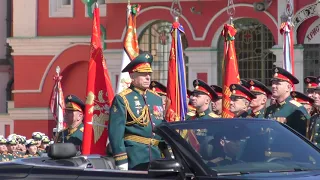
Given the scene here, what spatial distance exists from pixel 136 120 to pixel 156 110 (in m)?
0.34

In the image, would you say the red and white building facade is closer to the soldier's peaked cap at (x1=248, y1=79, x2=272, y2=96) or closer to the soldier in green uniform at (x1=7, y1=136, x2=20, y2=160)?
the soldier in green uniform at (x1=7, y1=136, x2=20, y2=160)

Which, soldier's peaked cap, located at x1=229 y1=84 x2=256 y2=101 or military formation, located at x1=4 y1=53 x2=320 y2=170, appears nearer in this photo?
military formation, located at x1=4 y1=53 x2=320 y2=170

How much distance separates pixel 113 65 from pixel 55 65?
2157 mm

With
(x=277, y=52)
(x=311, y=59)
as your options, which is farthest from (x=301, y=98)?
(x=311, y=59)

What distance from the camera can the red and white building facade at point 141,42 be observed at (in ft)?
83.3

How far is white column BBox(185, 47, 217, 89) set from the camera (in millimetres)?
26156

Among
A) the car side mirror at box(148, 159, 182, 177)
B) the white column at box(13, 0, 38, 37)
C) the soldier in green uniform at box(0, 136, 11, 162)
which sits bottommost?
the soldier in green uniform at box(0, 136, 11, 162)

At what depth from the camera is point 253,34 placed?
85.3ft

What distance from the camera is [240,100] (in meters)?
14.2

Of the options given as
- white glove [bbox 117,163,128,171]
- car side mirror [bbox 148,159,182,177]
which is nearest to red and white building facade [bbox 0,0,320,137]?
white glove [bbox 117,163,128,171]

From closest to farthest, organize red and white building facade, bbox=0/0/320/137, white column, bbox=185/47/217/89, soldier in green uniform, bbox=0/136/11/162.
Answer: soldier in green uniform, bbox=0/136/11/162, red and white building facade, bbox=0/0/320/137, white column, bbox=185/47/217/89

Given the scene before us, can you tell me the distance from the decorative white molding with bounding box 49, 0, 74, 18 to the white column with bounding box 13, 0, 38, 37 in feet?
1.28

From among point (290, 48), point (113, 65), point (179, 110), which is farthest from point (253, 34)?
point (179, 110)

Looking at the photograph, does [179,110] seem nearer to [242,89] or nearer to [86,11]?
[242,89]
